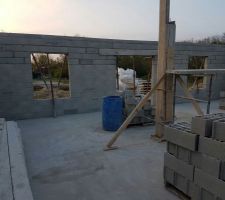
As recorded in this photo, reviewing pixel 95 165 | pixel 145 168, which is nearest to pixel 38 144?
pixel 95 165

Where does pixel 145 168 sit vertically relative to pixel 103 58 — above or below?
below

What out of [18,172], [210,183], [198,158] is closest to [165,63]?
[198,158]

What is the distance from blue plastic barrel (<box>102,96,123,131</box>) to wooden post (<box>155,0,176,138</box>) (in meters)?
1.08

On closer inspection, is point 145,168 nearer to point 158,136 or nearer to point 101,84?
point 158,136

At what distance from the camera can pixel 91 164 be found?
3.75m

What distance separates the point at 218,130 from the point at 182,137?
0.46 meters

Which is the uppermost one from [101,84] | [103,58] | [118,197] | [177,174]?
[103,58]

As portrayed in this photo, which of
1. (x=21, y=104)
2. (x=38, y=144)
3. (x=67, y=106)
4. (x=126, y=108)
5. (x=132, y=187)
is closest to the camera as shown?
(x=132, y=187)

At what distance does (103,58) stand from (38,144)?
3.98m

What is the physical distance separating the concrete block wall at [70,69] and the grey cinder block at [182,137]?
5.04 metres

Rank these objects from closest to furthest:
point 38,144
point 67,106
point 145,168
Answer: point 145,168
point 38,144
point 67,106

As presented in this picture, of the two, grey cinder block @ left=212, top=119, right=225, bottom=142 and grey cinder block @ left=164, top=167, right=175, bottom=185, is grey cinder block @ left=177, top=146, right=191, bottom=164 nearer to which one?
grey cinder block @ left=164, top=167, right=175, bottom=185

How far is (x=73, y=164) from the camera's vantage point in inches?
148

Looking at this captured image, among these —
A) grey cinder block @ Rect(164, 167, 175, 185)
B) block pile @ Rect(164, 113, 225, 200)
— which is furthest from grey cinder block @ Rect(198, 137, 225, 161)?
grey cinder block @ Rect(164, 167, 175, 185)
